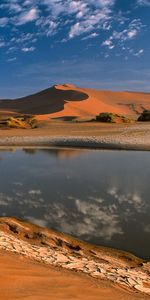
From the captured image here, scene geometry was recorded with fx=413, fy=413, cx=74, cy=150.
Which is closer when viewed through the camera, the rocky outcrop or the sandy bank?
the rocky outcrop

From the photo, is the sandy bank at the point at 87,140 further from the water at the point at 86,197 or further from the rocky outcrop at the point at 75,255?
the rocky outcrop at the point at 75,255

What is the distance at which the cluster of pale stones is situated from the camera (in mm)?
5902

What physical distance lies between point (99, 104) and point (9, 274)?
215 ft

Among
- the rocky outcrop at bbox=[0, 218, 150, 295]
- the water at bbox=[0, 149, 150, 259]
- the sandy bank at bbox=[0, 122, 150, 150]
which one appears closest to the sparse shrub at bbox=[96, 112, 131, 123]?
the sandy bank at bbox=[0, 122, 150, 150]

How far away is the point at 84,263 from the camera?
263 inches

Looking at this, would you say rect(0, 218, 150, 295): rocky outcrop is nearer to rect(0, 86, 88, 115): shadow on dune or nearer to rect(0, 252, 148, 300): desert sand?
rect(0, 252, 148, 300): desert sand

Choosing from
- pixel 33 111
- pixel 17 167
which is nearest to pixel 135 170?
pixel 17 167

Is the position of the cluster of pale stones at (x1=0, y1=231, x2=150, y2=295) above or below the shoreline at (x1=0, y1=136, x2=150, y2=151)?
below

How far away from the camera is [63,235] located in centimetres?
830

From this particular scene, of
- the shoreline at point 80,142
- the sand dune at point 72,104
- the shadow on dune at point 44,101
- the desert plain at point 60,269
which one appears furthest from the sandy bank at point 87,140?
the shadow on dune at point 44,101

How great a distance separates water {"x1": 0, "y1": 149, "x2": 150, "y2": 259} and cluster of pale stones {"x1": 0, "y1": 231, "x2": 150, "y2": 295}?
0.81 meters

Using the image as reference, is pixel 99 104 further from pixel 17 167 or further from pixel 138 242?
pixel 138 242

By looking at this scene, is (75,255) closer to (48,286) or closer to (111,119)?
(48,286)

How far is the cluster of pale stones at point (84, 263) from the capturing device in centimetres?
590
